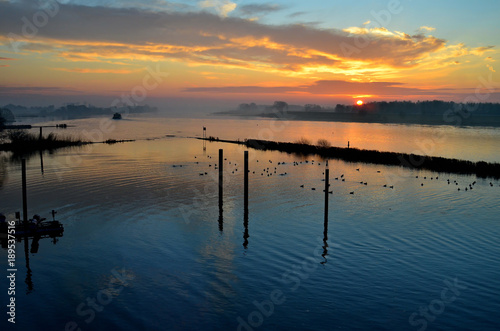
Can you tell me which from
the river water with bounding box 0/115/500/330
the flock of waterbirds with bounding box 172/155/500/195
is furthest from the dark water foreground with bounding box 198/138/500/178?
the river water with bounding box 0/115/500/330

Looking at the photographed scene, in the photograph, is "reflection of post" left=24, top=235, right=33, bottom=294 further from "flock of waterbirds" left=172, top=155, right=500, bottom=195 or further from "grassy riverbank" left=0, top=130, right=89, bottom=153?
"grassy riverbank" left=0, top=130, right=89, bottom=153

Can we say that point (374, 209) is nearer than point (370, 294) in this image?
No

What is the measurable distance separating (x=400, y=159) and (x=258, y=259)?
45.4m

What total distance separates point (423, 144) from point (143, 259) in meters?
100

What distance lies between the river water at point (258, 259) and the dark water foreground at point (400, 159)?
870 cm

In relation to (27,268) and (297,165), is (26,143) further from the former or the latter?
(27,268)

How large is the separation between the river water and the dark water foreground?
8699mm

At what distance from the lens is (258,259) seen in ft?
66.9

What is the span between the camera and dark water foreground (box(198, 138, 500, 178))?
49500 millimetres

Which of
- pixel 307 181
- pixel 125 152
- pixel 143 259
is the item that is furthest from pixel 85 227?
pixel 125 152

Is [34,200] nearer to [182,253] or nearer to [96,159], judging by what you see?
[182,253]

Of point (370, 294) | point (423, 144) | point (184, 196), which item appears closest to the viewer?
point (370, 294)

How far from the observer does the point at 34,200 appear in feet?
106

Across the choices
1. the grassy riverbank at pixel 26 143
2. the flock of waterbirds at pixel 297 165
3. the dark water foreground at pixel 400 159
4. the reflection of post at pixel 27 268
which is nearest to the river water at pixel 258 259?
the reflection of post at pixel 27 268
